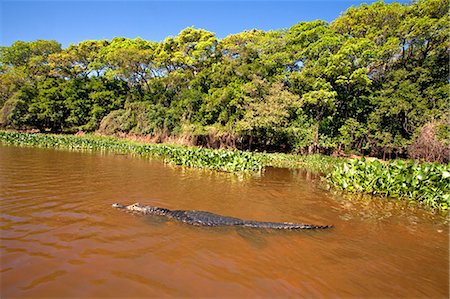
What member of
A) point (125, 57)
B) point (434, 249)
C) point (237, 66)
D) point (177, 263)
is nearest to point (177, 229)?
point (177, 263)

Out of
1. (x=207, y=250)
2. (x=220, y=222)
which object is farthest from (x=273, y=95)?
(x=207, y=250)

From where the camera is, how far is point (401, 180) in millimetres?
8969

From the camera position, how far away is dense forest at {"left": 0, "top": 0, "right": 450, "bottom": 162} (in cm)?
2245

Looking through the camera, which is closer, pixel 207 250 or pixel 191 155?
pixel 207 250

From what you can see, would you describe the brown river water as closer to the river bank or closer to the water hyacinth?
the river bank

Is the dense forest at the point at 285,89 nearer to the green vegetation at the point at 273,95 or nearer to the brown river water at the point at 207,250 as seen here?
the green vegetation at the point at 273,95

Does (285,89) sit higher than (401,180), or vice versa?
(285,89)

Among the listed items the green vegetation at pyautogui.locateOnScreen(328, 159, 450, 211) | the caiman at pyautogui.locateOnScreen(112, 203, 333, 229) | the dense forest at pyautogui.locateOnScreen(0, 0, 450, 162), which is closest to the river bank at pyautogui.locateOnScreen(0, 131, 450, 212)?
the green vegetation at pyautogui.locateOnScreen(328, 159, 450, 211)

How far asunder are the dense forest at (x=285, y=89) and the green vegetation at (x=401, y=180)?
41.5 ft

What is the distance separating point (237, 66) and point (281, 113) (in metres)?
7.67

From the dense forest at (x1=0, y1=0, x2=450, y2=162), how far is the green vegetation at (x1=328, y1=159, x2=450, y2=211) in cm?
1265

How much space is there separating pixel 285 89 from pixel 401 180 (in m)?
18.2

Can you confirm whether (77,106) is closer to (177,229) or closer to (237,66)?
(237,66)

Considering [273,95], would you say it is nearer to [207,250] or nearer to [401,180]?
[401,180]
